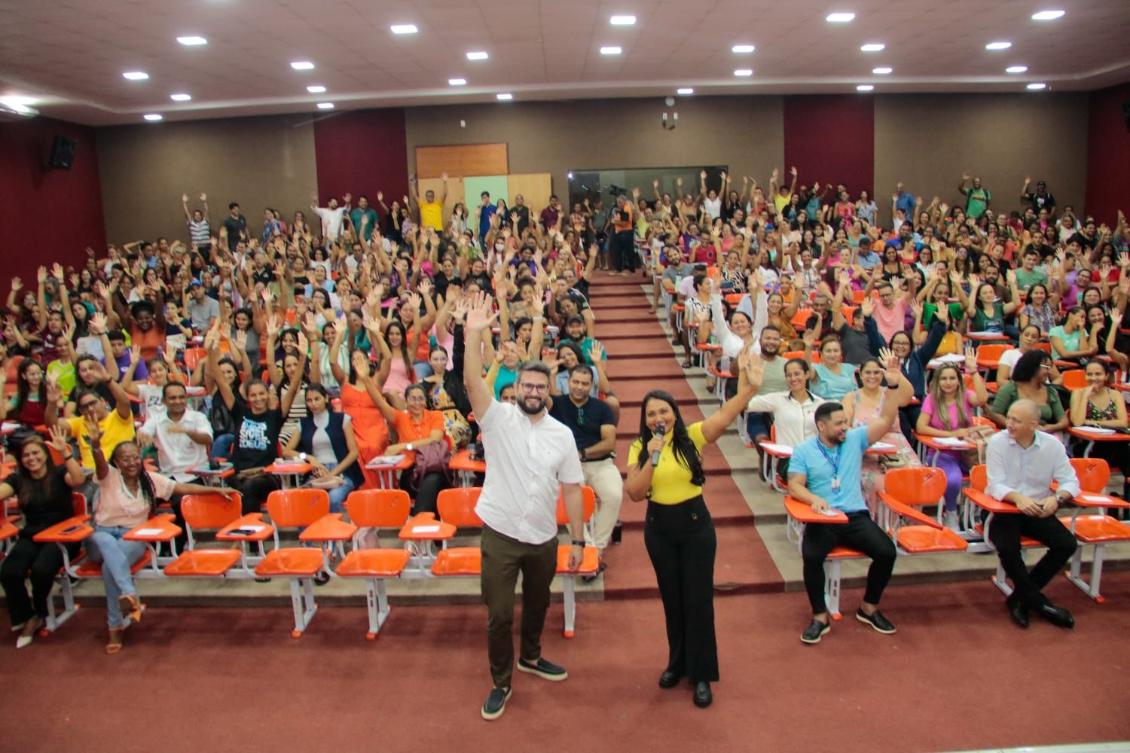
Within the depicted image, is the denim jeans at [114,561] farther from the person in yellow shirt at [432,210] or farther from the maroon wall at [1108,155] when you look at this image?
the maroon wall at [1108,155]

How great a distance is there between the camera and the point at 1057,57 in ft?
41.2

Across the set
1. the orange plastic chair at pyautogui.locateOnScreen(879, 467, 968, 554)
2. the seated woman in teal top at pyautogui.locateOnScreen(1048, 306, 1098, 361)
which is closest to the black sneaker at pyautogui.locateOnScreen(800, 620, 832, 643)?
the orange plastic chair at pyautogui.locateOnScreen(879, 467, 968, 554)

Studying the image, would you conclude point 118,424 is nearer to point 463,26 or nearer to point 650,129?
point 463,26

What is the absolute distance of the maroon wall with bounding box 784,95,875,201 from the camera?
15.9 metres

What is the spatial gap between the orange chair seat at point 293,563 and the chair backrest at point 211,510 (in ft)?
1.94

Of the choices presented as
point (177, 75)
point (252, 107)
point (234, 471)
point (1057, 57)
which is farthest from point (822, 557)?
point (252, 107)

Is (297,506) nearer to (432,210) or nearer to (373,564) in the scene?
(373,564)

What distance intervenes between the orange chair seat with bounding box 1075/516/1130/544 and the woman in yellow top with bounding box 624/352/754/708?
2.48m

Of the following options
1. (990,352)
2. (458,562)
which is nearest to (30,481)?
(458,562)

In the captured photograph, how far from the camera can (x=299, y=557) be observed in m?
4.82

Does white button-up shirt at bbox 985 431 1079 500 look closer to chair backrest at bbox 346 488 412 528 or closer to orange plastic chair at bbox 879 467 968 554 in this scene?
orange plastic chair at bbox 879 467 968 554

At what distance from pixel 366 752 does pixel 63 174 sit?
1439 cm

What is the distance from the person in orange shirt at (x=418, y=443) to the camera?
5.66 meters

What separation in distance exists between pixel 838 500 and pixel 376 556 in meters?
2.70
